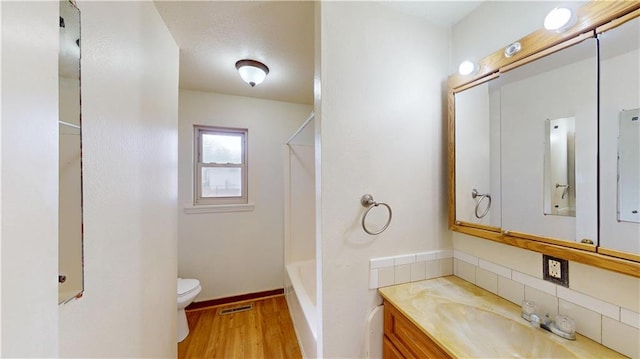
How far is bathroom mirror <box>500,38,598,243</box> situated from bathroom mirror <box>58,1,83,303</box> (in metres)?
1.74

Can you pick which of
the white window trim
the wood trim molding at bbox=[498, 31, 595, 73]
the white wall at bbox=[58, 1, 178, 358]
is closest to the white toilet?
the white wall at bbox=[58, 1, 178, 358]

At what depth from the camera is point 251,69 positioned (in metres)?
1.86

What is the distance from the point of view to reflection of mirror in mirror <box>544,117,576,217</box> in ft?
2.93

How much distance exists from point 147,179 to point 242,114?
1.69 meters

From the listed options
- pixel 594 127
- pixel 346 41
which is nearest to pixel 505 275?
pixel 594 127

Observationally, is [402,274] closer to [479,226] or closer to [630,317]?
[479,226]

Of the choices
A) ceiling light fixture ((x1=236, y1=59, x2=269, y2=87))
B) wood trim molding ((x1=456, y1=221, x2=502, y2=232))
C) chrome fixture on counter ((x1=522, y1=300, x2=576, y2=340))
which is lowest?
chrome fixture on counter ((x1=522, y1=300, x2=576, y2=340))

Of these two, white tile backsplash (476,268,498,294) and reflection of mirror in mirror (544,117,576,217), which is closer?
reflection of mirror in mirror (544,117,576,217)

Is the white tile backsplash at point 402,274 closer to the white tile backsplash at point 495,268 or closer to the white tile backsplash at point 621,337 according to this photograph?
the white tile backsplash at point 495,268

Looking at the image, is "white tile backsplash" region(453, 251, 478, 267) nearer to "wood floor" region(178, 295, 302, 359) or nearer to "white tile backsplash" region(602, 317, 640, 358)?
"white tile backsplash" region(602, 317, 640, 358)

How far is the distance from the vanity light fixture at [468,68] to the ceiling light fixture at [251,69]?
59.0 inches

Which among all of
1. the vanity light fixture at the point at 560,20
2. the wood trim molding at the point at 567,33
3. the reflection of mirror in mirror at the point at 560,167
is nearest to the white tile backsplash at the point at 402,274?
the reflection of mirror in mirror at the point at 560,167

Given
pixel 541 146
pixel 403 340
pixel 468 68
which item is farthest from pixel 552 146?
pixel 403 340

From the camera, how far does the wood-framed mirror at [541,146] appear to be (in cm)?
81
